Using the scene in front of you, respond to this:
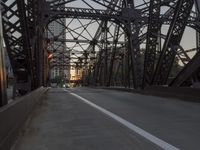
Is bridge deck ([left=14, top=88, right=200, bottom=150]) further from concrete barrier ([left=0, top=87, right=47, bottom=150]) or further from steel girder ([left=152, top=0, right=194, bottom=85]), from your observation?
steel girder ([left=152, top=0, right=194, bottom=85])

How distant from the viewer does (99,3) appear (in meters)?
49.6

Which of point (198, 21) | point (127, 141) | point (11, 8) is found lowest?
point (127, 141)

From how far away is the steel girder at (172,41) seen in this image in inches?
1209

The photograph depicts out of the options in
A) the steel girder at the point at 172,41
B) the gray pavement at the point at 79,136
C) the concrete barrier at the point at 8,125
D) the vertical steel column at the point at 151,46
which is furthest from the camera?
the vertical steel column at the point at 151,46

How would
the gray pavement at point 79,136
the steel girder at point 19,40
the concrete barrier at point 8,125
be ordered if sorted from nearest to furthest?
1. the concrete barrier at point 8,125
2. the gray pavement at point 79,136
3. the steel girder at point 19,40

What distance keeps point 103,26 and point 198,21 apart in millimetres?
22443

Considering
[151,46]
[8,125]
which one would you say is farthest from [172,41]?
[8,125]

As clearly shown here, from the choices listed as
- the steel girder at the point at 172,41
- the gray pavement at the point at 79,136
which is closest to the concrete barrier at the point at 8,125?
the gray pavement at the point at 79,136

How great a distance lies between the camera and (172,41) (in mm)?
32188

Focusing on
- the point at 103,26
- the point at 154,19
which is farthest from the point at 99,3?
the point at 103,26

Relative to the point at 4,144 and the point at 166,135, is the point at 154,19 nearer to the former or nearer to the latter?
the point at 166,135

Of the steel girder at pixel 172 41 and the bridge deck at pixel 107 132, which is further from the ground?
the steel girder at pixel 172 41

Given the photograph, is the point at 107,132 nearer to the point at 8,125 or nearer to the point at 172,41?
the point at 8,125

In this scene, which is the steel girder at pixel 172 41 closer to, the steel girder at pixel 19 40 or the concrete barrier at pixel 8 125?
the steel girder at pixel 19 40
